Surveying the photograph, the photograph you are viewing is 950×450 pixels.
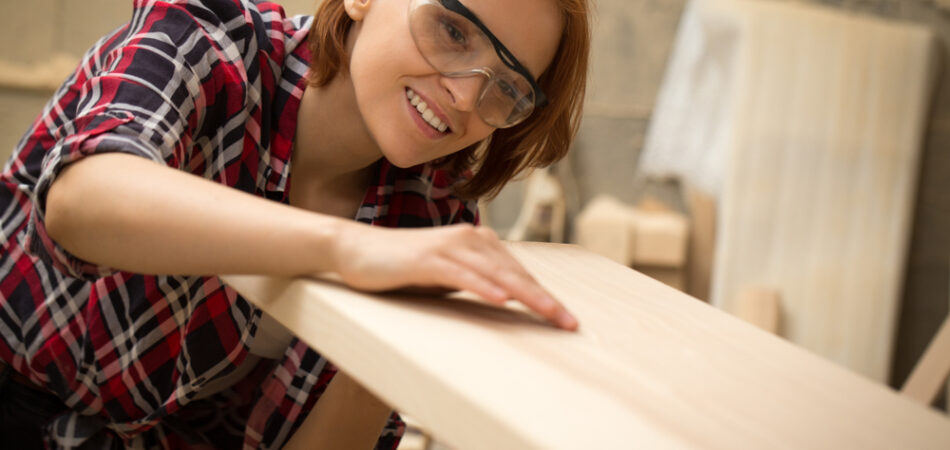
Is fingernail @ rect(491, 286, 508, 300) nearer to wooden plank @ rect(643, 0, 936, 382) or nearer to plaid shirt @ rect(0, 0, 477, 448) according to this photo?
plaid shirt @ rect(0, 0, 477, 448)

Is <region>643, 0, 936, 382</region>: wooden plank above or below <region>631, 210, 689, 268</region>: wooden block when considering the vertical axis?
above

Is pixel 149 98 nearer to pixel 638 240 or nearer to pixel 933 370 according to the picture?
pixel 933 370

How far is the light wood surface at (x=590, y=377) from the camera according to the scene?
60cm

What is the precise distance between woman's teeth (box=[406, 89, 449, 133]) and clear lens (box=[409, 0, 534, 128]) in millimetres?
55

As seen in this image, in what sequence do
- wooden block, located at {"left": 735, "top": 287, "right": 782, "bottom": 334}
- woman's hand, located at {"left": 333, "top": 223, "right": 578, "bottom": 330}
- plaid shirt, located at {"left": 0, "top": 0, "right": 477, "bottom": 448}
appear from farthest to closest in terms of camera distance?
1. wooden block, located at {"left": 735, "top": 287, "right": 782, "bottom": 334}
2. plaid shirt, located at {"left": 0, "top": 0, "right": 477, "bottom": 448}
3. woman's hand, located at {"left": 333, "top": 223, "right": 578, "bottom": 330}

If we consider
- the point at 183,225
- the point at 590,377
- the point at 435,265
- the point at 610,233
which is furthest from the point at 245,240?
the point at 610,233

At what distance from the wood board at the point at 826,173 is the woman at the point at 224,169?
89.9 inches

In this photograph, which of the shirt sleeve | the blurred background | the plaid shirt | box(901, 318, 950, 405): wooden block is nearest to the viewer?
the shirt sleeve

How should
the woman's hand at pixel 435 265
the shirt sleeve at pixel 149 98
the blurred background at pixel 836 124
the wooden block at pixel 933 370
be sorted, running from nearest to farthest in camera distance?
1. the woman's hand at pixel 435 265
2. the shirt sleeve at pixel 149 98
3. the wooden block at pixel 933 370
4. the blurred background at pixel 836 124

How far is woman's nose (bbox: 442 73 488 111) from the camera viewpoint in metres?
1.16

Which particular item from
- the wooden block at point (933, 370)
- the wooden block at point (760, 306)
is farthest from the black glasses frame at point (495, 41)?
the wooden block at point (760, 306)

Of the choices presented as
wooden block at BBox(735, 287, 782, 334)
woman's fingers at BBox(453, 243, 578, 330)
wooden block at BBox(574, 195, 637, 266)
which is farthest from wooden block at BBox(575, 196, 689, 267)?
woman's fingers at BBox(453, 243, 578, 330)

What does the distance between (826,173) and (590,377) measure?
3.26 metres

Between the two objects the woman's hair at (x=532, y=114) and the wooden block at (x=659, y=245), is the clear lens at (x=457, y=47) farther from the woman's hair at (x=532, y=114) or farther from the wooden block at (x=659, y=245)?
the wooden block at (x=659, y=245)
